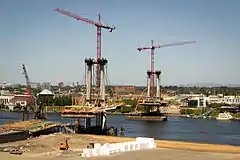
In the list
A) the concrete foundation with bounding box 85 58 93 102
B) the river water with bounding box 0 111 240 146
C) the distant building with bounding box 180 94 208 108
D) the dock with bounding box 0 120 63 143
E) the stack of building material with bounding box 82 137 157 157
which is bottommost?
the river water with bounding box 0 111 240 146

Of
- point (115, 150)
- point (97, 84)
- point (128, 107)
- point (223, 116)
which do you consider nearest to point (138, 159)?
point (115, 150)

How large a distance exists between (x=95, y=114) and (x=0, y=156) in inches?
1364

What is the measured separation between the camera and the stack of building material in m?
31.5

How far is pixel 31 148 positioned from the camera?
129 ft

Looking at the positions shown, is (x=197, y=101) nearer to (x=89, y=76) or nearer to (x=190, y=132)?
(x=190, y=132)

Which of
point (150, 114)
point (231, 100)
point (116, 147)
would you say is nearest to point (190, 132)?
point (116, 147)

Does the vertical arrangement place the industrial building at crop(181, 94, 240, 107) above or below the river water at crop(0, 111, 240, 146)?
above

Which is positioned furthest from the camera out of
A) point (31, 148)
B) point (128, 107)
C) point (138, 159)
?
point (128, 107)

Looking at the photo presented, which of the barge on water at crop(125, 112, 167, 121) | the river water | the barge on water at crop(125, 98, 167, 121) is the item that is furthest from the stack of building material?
the barge on water at crop(125, 112, 167, 121)

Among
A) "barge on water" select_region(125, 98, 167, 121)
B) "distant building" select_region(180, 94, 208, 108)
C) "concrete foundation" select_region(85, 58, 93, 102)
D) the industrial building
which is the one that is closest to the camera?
"concrete foundation" select_region(85, 58, 93, 102)

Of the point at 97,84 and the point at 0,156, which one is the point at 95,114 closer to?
the point at 97,84

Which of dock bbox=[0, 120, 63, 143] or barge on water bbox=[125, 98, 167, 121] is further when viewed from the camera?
barge on water bbox=[125, 98, 167, 121]

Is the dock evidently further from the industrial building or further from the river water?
the industrial building

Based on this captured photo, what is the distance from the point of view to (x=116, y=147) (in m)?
33.0
